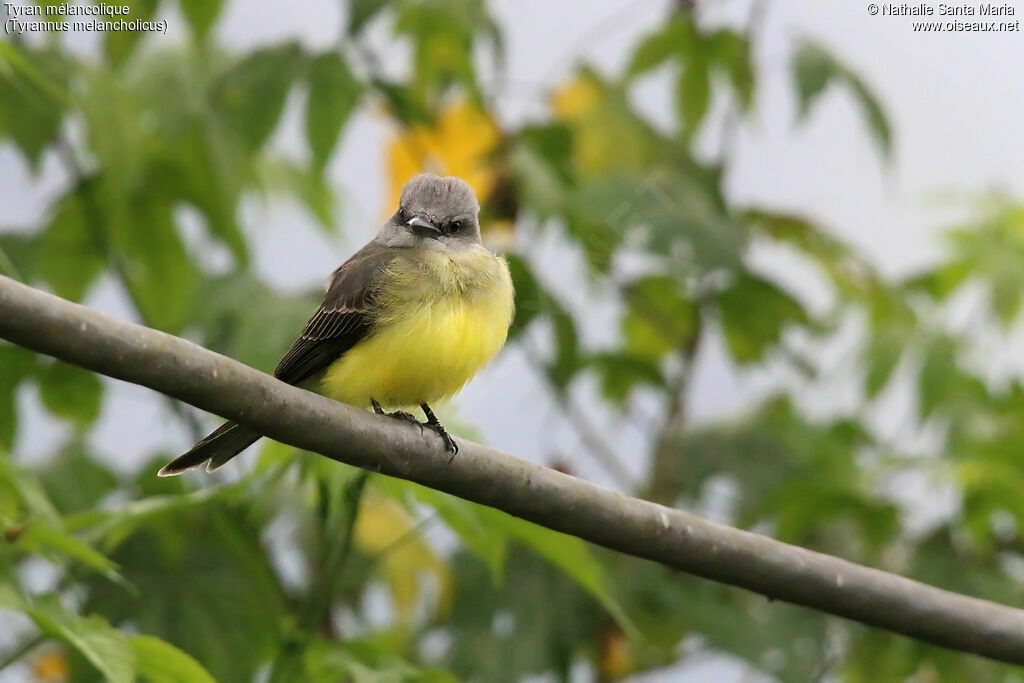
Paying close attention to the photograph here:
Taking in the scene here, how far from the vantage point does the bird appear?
235 cm

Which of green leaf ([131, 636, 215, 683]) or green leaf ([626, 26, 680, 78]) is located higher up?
green leaf ([626, 26, 680, 78])

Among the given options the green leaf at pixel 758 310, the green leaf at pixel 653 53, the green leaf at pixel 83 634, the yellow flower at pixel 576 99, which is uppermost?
the green leaf at pixel 653 53

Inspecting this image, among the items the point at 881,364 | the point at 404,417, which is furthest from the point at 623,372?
the point at 404,417

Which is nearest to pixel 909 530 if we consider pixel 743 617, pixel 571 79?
pixel 743 617

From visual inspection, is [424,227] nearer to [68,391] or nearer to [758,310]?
[68,391]

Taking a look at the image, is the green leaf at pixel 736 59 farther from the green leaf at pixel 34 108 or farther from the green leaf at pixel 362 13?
the green leaf at pixel 34 108

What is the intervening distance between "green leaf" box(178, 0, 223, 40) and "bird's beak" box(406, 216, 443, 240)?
63 cm

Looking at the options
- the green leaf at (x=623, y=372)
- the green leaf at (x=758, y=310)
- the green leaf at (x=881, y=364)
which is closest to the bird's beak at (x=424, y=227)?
the green leaf at (x=623, y=372)

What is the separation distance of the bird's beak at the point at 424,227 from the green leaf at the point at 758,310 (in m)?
0.94

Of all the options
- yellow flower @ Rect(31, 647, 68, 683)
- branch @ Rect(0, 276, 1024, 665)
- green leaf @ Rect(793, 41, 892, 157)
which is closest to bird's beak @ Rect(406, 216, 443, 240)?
branch @ Rect(0, 276, 1024, 665)

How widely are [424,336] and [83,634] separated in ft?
2.80

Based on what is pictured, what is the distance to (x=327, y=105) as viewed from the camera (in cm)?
280

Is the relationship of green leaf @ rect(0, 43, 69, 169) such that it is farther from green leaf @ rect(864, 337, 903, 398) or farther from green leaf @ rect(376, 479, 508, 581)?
green leaf @ rect(864, 337, 903, 398)

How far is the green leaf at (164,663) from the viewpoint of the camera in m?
1.74
